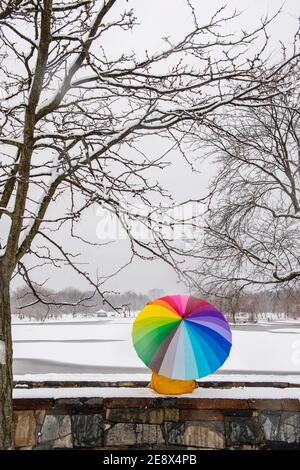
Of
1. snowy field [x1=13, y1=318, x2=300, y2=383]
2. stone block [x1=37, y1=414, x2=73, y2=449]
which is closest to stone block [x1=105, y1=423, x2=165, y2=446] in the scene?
stone block [x1=37, y1=414, x2=73, y2=449]

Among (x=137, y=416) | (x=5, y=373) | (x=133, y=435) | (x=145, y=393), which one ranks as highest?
(x=5, y=373)

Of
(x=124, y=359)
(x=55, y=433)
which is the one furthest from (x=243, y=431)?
(x=124, y=359)

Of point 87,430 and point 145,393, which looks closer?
point 87,430

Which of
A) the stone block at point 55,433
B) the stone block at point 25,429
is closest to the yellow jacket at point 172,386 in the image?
the stone block at point 55,433

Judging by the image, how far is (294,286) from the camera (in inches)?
345

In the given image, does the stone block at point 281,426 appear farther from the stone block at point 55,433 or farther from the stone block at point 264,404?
the stone block at point 55,433

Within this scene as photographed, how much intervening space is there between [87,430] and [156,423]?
2.05 ft

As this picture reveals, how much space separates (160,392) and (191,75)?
2.79 metres

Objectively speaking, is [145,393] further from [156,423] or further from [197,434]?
[197,434]

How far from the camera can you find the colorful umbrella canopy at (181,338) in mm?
4406

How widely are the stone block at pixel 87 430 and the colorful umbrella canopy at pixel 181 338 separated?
0.69m

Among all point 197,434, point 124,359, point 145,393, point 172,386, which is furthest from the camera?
point 124,359

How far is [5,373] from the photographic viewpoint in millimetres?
3498

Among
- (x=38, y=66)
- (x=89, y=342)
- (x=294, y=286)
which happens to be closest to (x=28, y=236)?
(x=38, y=66)
